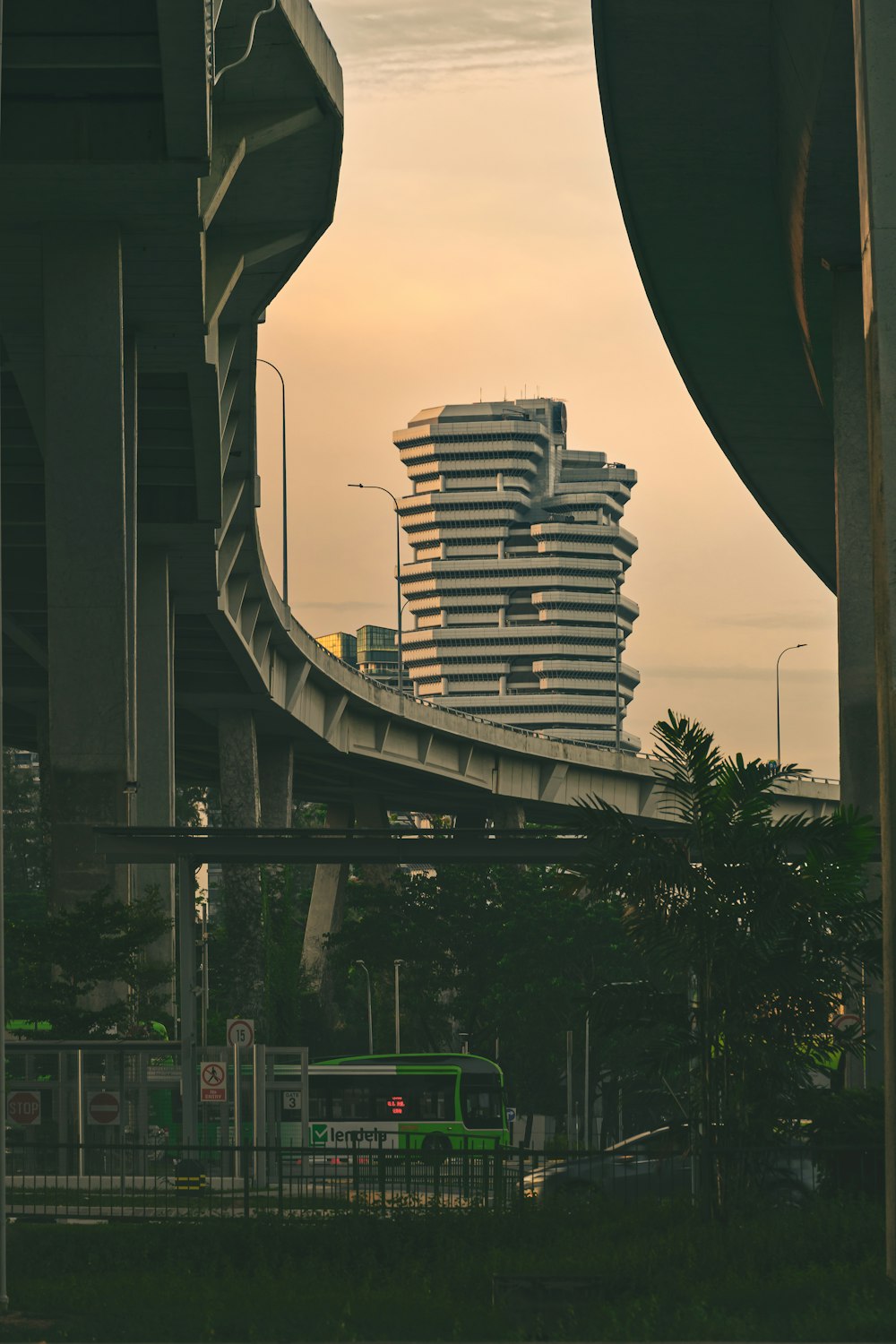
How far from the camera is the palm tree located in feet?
62.0

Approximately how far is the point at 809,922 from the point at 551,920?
188 feet

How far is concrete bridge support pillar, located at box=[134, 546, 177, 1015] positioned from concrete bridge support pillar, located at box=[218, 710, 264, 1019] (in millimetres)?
13203

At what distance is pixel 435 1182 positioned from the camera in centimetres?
1961

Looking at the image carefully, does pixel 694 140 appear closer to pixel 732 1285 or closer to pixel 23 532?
pixel 732 1285

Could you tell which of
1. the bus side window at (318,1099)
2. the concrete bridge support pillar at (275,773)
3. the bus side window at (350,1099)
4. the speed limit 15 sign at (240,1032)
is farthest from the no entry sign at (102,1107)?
the concrete bridge support pillar at (275,773)

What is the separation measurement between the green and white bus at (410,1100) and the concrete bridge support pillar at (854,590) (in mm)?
17844

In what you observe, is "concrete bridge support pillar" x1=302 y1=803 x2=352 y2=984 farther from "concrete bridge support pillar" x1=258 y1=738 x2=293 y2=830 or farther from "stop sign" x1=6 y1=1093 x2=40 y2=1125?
"stop sign" x1=6 y1=1093 x2=40 y2=1125

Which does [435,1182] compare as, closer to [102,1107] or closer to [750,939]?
[750,939]

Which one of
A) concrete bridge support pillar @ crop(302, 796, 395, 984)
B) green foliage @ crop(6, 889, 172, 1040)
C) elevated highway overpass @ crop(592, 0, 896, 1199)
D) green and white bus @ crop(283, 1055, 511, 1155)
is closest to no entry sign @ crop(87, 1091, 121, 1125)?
green foliage @ crop(6, 889, 172, 1040)

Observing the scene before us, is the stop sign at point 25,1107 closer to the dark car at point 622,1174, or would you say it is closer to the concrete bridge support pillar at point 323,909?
the dark car at point 622,1174

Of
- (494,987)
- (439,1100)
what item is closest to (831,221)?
(439,1100)

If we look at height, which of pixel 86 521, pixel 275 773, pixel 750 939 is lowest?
pixel 750 939

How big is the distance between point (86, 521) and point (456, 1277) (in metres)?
18.7

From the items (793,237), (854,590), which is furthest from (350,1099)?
(793,237)
